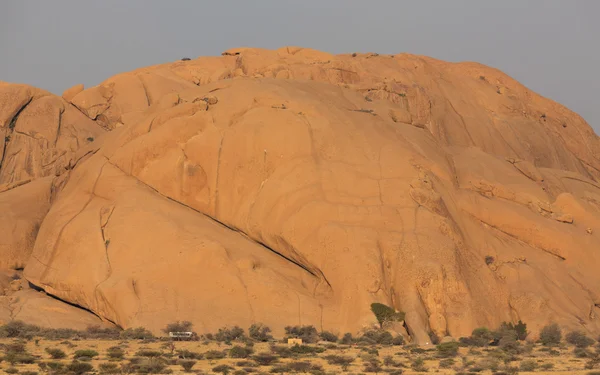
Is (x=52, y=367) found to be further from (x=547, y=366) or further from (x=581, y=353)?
(x=581, y=353)

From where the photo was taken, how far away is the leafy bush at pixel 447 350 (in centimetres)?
4919

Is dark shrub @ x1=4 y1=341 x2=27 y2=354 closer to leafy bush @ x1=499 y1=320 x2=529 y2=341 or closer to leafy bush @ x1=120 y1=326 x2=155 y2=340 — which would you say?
leafy bush @ x1=120 y1=326 x2=155 y2=340

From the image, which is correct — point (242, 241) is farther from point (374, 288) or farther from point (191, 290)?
point (374, 288)

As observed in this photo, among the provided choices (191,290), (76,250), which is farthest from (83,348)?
(76,250)

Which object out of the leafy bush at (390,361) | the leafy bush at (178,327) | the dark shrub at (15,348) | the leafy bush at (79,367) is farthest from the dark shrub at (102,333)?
the leafy bush at (390,361)

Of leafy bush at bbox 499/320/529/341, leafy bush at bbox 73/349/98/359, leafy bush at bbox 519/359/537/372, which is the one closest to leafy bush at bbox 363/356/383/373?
leafy bush at bbox 519/359/537/372

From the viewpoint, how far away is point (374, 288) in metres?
58.1

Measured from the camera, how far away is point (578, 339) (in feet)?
190

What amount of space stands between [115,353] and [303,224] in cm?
1630

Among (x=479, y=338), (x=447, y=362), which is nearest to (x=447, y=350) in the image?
(x=447, y=362)

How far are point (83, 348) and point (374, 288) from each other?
1508 cm

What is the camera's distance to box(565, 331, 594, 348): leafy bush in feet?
188

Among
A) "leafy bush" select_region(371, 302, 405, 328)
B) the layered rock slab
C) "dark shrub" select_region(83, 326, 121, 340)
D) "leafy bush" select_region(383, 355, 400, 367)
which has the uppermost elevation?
the layered rock slab

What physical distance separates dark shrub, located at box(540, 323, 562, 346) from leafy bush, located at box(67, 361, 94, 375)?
2480 cm
